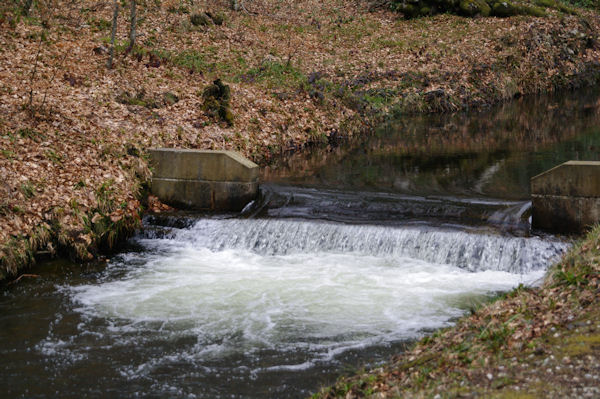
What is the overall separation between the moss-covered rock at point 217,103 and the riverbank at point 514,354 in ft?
35.9

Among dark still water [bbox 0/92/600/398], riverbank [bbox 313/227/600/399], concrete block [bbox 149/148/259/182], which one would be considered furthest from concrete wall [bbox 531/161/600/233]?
concrete block [bbox 149/148/259/182]

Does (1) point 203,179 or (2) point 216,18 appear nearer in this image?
(1) point 203,179

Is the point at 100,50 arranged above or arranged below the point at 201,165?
above

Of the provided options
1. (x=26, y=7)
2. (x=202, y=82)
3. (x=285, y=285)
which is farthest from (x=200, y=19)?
(x=285, y=285)

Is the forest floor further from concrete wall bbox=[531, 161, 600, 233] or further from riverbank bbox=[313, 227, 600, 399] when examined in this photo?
concrete wall bbox=[531, 161, 600, 233]

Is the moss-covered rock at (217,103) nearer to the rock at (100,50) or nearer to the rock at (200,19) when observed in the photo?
the rock at (100,50)

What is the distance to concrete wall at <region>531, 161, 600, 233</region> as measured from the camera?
10.2 metres

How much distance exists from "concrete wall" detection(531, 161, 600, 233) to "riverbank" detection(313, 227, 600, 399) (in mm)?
4007

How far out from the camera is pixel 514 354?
518 cm

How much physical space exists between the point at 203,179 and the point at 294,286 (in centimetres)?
435

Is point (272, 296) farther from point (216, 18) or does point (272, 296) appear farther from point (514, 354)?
point (216, 18)

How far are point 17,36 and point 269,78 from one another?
24.9 feet

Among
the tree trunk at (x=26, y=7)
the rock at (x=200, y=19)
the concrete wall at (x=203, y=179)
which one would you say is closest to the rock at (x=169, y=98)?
the concrete wall at (x=203, y=179)

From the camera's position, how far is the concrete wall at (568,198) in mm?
10242
